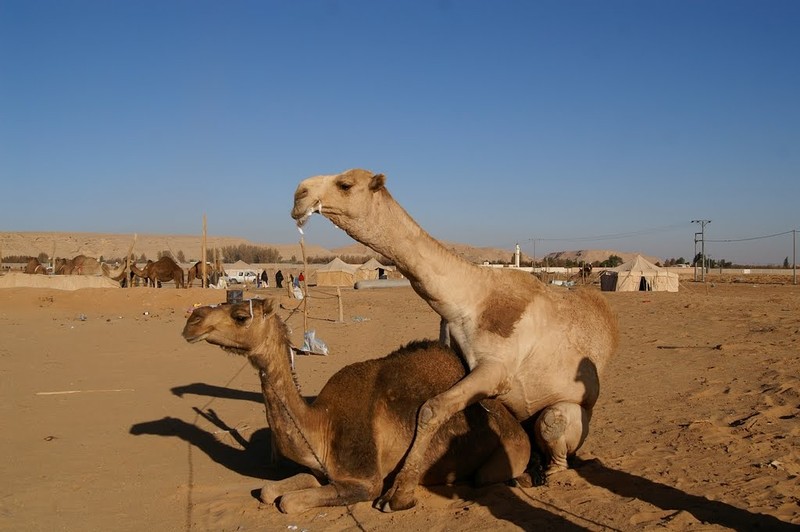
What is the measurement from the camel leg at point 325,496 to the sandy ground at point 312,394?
0.34ft

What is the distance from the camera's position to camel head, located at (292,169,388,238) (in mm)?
5402

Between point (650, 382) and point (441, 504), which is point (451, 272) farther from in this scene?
point (650, 382)

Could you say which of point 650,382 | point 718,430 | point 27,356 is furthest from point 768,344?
point 27,356

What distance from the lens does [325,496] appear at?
5.87 meters

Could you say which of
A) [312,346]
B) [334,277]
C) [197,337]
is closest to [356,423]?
[197,337]

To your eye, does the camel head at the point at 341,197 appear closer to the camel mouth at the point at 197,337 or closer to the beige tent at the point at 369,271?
the camel mouth at the point at 197,337

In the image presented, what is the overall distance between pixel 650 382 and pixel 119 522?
878 cm

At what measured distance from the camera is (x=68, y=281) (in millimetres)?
31484

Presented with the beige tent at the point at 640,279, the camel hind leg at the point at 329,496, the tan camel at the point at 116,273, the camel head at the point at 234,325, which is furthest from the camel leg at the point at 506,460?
the beige tent at the point at 640,279

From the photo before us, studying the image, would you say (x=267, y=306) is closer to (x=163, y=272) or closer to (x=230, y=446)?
(x=230, y=446)

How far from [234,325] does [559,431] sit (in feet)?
9.92

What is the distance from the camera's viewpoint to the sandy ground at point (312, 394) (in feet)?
18.9

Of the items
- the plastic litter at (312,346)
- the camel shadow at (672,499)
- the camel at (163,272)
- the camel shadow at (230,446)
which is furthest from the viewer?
the camel at (163,272)

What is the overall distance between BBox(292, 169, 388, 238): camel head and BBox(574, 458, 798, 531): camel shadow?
10.7ft
